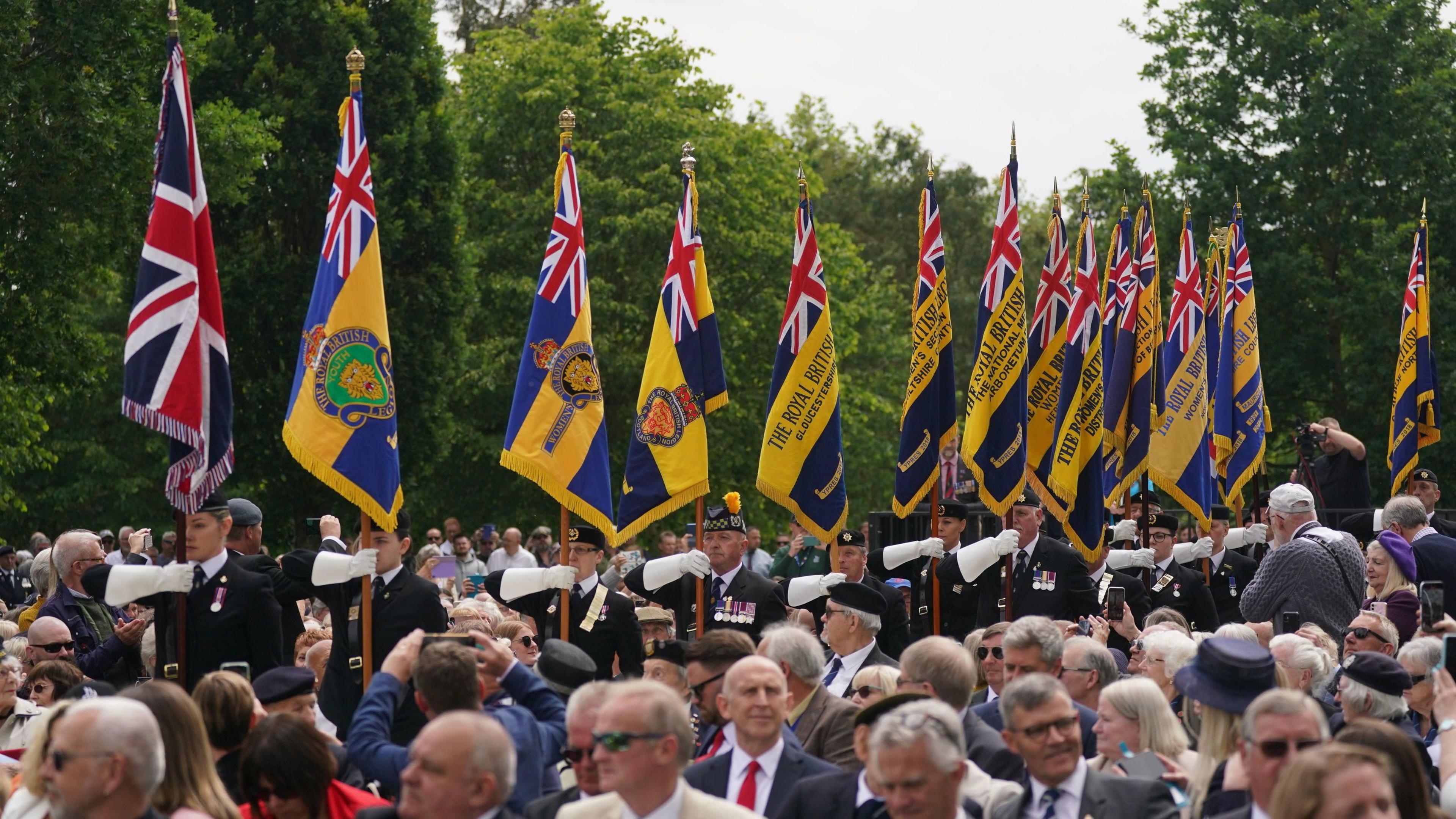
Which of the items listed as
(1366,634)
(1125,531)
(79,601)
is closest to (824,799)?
(1366,634)

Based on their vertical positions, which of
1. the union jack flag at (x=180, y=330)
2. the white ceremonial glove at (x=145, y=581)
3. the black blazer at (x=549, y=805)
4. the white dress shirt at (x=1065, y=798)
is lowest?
the black blazer at (x=549, y=805)

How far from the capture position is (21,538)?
30297 mm

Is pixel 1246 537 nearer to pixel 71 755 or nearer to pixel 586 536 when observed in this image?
pixel 586 536

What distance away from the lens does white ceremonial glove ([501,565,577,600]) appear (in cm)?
922

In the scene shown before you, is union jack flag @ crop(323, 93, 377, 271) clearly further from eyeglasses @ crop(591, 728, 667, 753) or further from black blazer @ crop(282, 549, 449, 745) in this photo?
eyeglasses @ crop(591, 728, 667, 753)

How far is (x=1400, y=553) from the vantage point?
9633mm

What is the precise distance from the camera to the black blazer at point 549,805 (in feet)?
17.0

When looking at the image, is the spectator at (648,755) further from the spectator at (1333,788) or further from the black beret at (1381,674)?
the black beret at (1381,674)

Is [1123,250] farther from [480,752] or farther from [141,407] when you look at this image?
[480,752]

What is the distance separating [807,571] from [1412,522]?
6.34 m

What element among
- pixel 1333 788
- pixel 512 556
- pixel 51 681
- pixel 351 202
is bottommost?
pixel 512 556

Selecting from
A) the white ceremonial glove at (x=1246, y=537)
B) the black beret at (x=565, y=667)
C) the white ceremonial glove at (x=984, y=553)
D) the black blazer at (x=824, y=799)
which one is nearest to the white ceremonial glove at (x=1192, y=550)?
the white ceremonial glove at (x=1246, y=537)

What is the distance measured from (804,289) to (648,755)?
23.1 feet

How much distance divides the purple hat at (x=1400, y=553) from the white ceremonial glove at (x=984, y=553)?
217 cm
